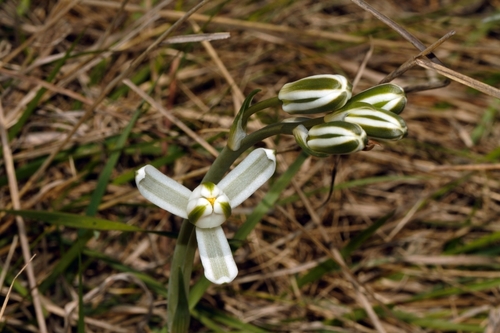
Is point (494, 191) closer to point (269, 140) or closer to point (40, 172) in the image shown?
point (269, 140)

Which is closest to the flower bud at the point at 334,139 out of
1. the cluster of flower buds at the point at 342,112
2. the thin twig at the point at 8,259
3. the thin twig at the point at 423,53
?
the cluster of flower buds at the point at 342,112

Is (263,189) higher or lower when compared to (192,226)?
lower

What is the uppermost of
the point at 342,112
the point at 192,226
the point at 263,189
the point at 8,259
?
the point at 342,112

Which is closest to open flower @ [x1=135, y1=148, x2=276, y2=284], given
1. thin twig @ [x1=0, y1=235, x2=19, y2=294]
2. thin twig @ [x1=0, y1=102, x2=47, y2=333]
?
thin twig @ [x1=0, y1=102, x2=47, y2=333]

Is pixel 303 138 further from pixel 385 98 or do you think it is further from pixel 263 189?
pixel 263 189

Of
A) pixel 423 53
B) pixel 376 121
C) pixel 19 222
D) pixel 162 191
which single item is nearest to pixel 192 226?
pixel 162 191

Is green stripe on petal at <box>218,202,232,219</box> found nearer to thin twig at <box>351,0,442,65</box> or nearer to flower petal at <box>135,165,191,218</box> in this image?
flower petal at <box>135,165,191,218</box>

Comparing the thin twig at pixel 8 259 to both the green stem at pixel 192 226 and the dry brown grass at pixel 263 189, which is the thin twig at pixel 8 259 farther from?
the green stem at pixel 192 226
